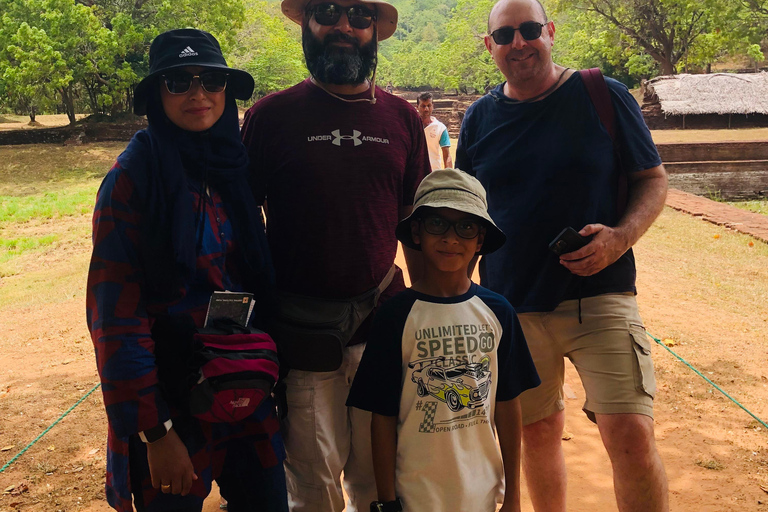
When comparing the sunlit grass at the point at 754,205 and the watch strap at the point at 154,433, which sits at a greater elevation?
the watch strap at the point at 154,433

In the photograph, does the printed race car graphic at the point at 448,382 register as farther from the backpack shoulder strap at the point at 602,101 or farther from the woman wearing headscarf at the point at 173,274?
the backpack shoulder strap at the point at 602,101

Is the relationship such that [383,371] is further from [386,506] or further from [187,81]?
[187,81]

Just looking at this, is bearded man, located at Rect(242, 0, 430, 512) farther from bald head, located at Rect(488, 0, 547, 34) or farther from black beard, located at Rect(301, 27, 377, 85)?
bald head, located at Rect(488, 0, 547, 34)

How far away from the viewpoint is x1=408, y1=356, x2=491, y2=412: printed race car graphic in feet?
6.86

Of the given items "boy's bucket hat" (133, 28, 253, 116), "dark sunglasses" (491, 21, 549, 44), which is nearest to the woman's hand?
"boy's bucket hat" (133, 28, 253, 116)

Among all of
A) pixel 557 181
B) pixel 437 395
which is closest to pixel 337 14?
pixel 557 181

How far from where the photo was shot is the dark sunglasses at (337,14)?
247 cm

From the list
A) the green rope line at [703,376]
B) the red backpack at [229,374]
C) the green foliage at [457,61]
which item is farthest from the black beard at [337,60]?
the green foliage at [457,61]

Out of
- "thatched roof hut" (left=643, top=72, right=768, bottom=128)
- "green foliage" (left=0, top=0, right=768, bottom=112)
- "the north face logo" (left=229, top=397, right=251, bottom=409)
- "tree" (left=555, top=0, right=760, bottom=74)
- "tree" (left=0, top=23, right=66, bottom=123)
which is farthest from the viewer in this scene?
"tree" (left=555, top=0, right=760, bottom=74)

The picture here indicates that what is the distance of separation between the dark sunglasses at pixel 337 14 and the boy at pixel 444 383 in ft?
2.51

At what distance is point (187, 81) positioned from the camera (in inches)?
80.0

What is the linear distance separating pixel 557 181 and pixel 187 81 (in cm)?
144

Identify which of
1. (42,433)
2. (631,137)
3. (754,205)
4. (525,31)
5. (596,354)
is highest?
(525,31)

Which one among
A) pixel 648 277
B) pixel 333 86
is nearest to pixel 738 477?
pixel 333 86
